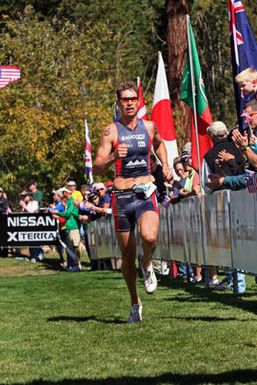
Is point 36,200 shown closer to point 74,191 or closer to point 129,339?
point 74,191

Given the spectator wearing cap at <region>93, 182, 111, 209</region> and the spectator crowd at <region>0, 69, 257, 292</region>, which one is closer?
the spectator crowd at <region>0, 69, 257, 292</region>

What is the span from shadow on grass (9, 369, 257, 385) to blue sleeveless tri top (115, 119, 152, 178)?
3.91 meters

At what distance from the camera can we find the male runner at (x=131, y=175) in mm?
10664

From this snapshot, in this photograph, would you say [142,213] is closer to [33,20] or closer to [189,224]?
[189,224]

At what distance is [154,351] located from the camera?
837 centimetres

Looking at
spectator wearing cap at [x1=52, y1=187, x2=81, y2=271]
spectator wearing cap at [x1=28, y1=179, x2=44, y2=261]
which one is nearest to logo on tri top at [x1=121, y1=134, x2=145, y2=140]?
spectator wearing cap at [x1=52, y1=187, x2=81, y2=271]

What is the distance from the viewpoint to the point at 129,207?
35.4 feet

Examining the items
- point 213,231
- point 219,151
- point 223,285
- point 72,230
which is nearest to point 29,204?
point 72,230

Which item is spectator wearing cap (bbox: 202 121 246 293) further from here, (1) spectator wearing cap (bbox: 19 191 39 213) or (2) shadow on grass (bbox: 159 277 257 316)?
(1) spectator wearing cap (bbox: 19 191 39 213)

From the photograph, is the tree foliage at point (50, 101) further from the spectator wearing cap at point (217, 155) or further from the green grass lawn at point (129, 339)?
the spectator wearing cap at point (217, 155)

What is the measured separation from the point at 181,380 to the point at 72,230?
20432mm

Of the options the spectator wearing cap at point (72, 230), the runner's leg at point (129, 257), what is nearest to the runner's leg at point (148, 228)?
the runner's leg at point (129, 257)

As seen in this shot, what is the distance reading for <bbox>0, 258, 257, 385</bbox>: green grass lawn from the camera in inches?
283

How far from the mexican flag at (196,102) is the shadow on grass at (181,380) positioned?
10.2 m
